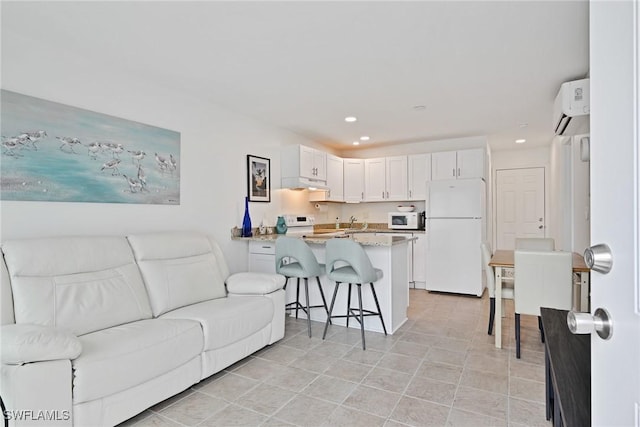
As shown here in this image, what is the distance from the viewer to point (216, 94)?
349 centimetres

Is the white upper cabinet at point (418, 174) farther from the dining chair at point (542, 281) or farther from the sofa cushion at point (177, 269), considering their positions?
the sofa cushion at point (177, 269)

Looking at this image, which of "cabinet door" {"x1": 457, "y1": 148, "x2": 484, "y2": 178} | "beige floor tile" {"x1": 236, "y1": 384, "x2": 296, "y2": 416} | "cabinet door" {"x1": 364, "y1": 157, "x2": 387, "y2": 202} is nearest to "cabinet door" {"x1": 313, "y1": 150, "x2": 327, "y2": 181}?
"cabinet door" {"x1": 364, "y1": 157, "x2": 387, "y2": 202}

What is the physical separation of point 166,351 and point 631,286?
2.20 m

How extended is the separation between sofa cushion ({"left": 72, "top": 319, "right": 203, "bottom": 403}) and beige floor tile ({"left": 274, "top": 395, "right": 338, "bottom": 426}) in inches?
27.7

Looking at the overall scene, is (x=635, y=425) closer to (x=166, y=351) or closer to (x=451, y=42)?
(x=166, y=351)

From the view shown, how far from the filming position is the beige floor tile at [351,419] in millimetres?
1944

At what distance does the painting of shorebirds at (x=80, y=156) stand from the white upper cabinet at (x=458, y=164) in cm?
380

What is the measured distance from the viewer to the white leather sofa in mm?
1616

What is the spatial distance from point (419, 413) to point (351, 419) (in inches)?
16.2

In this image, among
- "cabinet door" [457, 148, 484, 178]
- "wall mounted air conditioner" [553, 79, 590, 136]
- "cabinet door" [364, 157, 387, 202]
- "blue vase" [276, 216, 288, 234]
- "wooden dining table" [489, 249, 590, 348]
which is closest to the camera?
"wooden dining table" [489, 249, 590, 348]

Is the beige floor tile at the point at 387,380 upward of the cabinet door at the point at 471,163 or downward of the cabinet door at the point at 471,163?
downward

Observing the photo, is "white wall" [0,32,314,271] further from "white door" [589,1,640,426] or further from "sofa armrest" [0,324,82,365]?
"white door" [589,1,640,426]

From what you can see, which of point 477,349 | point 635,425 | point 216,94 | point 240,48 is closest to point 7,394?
point 635,425

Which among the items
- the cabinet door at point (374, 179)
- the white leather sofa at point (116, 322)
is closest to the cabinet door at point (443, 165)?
the cabinet door at point (374, 179)
